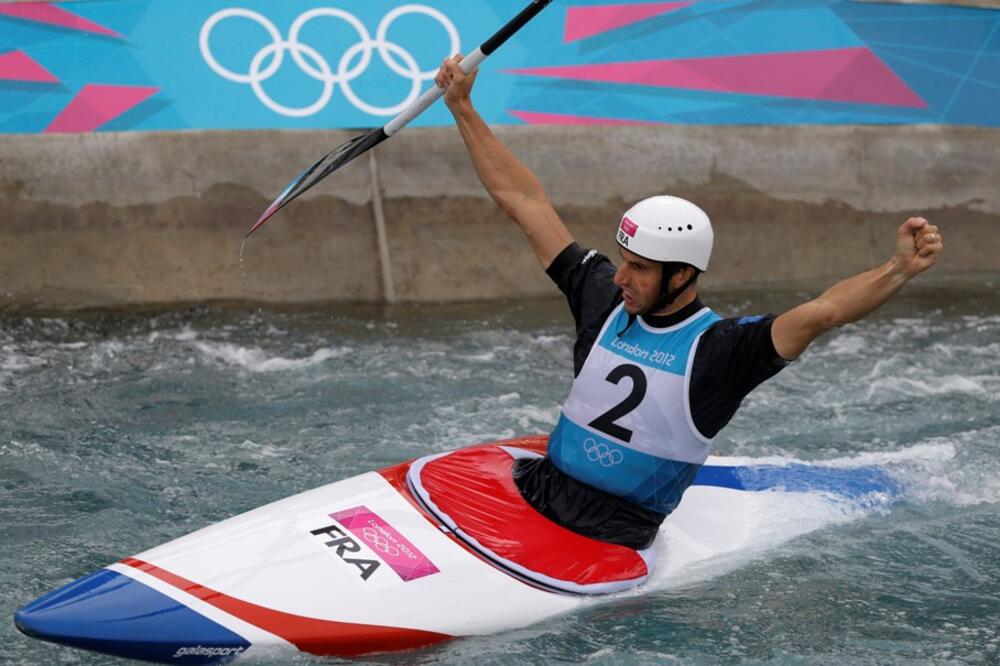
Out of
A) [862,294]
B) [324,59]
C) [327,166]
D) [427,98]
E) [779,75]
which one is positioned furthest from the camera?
[779,75]

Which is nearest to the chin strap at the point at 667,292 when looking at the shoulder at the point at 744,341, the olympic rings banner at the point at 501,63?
the shoulder at the point at 744,341

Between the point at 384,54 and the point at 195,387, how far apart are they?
2.71 metres

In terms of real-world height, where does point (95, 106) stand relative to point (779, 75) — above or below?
below

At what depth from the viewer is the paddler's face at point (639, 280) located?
4094 mm

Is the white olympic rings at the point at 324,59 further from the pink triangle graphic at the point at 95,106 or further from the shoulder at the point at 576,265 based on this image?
the shoulder at the point at 576,265

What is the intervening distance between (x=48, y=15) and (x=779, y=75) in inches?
185

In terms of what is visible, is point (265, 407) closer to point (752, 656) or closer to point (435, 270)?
point (435, 270)

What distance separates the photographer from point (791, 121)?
9.23 meters

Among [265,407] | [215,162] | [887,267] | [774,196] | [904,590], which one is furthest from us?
[774,196]

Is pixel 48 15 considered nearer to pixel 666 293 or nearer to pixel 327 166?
pixel 327 166

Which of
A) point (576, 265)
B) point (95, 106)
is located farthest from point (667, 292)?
point (95, 106)

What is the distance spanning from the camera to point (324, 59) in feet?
28.2

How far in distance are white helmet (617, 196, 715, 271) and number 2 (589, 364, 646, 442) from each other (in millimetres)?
371

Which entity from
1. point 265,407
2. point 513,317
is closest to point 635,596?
point 265,407
